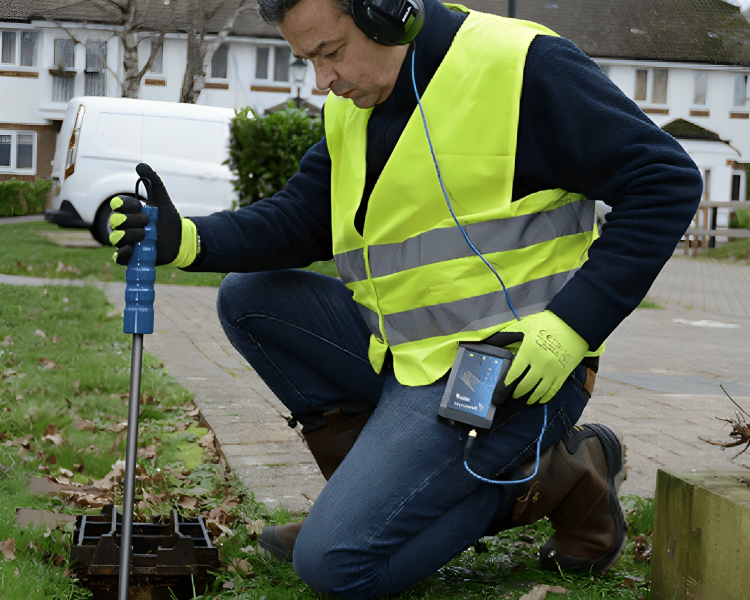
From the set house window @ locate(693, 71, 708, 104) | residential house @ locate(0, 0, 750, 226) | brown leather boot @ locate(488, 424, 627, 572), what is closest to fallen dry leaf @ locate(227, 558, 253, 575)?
brown leather boot @ locate(488, 424, 627, 572)

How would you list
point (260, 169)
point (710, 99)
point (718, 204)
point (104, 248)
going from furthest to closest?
point (710, 99), point (718, 204), point (104, 248), point (260, 169)

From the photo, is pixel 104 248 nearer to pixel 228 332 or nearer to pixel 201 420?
pixel 201 420

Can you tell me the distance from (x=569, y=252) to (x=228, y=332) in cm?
114

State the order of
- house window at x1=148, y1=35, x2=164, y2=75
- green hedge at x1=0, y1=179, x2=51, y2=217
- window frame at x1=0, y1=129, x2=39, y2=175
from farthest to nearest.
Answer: house window at x1=148, y1=35, x2=164, y2=75 < window frame at x1=0, y1=129, x2=39, y2=175 < green hedge at x1=0, y1=179, x2=51, y2=217

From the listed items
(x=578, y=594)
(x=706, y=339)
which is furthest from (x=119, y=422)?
(x=706, y=339)

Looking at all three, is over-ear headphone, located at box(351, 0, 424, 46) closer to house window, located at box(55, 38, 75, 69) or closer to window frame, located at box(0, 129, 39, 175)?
window frame, located at box(0, 129, 39, 175)

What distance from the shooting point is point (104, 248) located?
14.0m

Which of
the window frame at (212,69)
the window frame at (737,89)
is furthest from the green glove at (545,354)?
the window frame at (737,89)

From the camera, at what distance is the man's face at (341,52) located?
2051 mm

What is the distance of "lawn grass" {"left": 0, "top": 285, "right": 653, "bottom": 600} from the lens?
235 centimetres

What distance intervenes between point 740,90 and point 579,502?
139 feet

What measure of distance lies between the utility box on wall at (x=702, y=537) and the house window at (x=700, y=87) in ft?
134

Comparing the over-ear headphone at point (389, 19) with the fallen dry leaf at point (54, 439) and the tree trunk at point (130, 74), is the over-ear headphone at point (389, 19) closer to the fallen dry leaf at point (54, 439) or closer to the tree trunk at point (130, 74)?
the fallen dry leaf at point (54, 439)

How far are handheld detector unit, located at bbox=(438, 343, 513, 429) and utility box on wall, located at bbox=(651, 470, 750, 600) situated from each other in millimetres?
527
